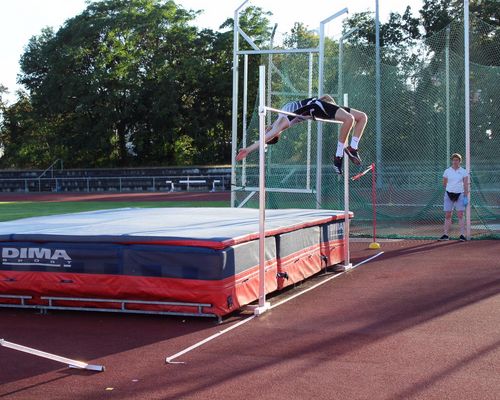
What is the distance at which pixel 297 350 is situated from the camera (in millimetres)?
5668

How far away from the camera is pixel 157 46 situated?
42531 millimetres

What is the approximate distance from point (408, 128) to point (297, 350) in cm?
1290

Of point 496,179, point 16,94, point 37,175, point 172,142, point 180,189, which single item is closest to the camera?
point 496,179

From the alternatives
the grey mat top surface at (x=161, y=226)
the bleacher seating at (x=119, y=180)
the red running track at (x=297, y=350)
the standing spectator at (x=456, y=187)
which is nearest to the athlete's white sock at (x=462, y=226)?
the standing spectator at (x=456, y=187)

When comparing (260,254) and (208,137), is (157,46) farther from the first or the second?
(260,254)

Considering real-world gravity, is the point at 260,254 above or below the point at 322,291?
above

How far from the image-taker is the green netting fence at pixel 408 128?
16.1m

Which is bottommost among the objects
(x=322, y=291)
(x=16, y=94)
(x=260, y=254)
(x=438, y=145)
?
(x=322, y=291)

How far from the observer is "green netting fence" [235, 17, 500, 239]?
16.1 metres

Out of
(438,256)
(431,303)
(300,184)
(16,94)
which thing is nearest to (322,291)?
(431,303)

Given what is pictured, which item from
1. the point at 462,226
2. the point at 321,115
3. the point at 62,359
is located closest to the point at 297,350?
the point at 62,359

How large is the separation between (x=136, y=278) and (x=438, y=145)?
1253cm

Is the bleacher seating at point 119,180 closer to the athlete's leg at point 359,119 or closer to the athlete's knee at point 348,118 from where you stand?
the athlete's leg at point 359,119

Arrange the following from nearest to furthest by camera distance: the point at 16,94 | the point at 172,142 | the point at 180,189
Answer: the point at 180,189
the point at 172,142
the point at 16,94
